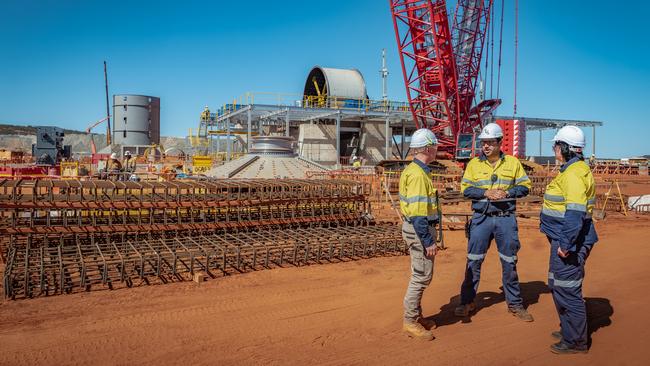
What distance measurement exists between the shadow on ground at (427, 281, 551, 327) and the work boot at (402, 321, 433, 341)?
454mm

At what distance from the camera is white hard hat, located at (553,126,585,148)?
4066mm

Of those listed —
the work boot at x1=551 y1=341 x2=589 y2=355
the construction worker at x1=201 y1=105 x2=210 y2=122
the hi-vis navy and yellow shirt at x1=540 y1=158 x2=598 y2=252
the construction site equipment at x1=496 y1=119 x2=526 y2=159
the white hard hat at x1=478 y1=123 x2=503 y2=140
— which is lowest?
the work boot at x1=551 y1=341 x2=589 y2=355

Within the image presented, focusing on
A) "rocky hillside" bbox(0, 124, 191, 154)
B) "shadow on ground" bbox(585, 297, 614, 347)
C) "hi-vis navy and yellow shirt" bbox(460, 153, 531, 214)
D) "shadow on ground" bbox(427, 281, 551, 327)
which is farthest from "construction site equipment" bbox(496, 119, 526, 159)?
"rocky hillside" bbox(0, 124, 191, 154)

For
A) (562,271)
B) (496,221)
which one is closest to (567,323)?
(562,271)

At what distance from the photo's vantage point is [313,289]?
5.88 meters

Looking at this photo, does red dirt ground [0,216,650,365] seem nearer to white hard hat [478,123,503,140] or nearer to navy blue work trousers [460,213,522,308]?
navy blue work trousers [460,213,522,308]

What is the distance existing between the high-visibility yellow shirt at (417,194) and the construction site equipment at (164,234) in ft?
11.2

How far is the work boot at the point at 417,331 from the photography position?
4102 millimetres

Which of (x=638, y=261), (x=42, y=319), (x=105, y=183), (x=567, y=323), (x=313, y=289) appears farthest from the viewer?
(x=105, y=183)

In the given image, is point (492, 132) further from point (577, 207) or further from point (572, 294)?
point (572, 294)

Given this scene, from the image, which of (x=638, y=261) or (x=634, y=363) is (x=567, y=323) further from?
(x=638, y=261)

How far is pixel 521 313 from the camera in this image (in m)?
4.63

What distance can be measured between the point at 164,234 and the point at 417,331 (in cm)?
545

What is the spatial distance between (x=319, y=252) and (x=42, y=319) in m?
3.98
